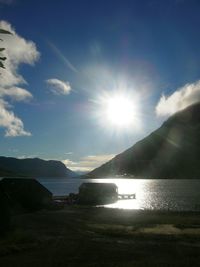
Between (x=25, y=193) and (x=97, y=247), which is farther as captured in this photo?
(x=25, y=193)

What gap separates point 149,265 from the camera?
27.3 metres

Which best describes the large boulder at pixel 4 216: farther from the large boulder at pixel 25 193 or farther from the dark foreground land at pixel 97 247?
the large boulder at pixel 25 193

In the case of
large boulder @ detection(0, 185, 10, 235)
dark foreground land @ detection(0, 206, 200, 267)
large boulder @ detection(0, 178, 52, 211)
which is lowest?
dark foreground land @ detection(0, 206, 200, 267)

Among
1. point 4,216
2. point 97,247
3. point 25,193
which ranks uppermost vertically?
point 25,193

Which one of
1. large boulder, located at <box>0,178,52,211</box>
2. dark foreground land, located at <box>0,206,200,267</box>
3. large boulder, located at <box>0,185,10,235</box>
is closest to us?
dark foreground land, located at <box>0,206,200,267</box>

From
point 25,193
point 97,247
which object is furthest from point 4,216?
point 25,193

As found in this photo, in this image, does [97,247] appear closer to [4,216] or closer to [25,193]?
[4,216]

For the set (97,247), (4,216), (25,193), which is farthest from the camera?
(25,193)

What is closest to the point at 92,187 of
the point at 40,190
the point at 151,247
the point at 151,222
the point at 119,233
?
the point at 40,190

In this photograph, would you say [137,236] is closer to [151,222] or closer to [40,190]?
[151,222]

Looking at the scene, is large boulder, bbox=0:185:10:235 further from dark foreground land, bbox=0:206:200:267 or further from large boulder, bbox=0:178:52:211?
large boulder, bbox=0:178:52:211

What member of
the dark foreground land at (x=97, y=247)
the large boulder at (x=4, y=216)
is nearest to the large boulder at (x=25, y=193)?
the dark foreground land at (x=97, y=247)

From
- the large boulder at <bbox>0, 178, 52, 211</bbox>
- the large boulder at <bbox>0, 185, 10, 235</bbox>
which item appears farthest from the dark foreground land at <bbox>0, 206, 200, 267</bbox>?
the large boulder at <bbox>0, 178, 52, 211</bbox>

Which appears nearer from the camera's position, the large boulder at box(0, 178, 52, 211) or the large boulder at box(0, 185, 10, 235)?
the large boulder at box(0, 185, 10, 235)
